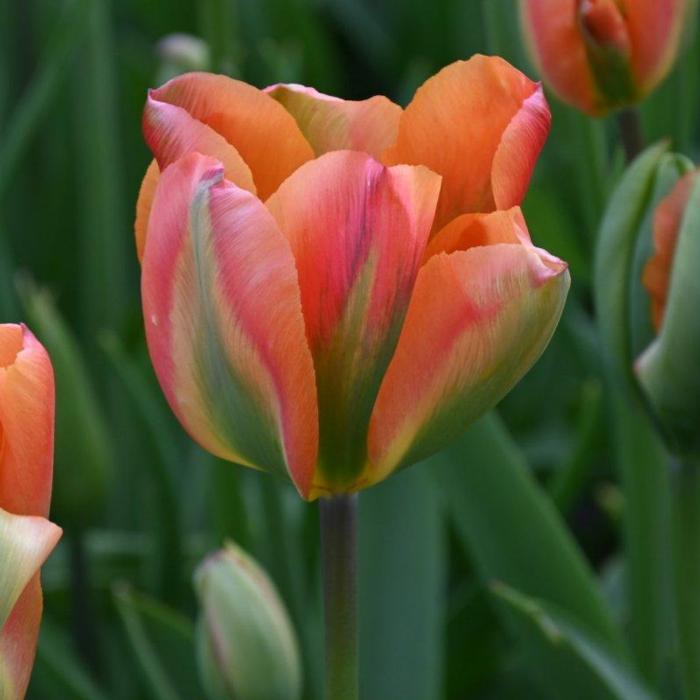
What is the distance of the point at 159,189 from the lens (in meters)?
0.40

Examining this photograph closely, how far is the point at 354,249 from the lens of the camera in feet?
1.28

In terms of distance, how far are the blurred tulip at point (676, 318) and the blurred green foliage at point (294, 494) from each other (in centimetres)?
11

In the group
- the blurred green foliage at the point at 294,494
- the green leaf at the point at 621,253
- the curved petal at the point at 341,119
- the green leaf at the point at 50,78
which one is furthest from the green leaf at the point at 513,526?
the green leaf at the point at 50,78

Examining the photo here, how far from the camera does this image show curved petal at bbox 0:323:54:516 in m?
0.36

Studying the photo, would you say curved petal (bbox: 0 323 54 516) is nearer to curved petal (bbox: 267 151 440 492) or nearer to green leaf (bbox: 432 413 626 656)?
curved petal (bbox: 267 151 440 492)

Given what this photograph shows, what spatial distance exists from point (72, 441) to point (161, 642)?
0.49 feet

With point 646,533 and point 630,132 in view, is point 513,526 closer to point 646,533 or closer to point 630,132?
point 646,533

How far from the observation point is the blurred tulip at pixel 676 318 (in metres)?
0.54

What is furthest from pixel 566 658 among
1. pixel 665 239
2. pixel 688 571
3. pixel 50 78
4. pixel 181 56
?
pixel 50 78

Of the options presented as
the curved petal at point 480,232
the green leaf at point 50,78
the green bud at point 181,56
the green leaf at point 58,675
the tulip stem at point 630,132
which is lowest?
the green leaf at point 58,675

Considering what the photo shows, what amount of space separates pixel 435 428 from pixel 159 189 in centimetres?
10

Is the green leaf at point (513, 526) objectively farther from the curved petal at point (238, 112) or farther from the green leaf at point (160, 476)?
the curved petal at point (238, 112)

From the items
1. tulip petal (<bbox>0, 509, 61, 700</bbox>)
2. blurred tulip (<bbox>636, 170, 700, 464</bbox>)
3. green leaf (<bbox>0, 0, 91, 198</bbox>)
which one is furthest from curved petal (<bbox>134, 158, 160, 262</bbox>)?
green leaf (<bbox>0, 0, 91, 198</bbox>)

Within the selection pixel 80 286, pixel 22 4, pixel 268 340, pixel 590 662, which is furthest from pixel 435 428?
pixel 22 4
